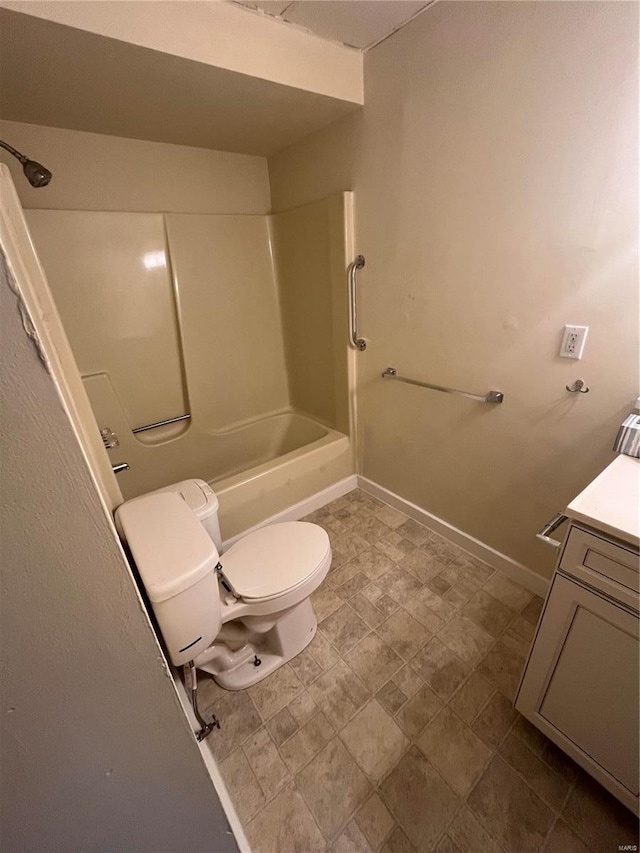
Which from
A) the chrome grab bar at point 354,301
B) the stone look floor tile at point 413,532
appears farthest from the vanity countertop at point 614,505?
the chrome grab bar at point 354,301

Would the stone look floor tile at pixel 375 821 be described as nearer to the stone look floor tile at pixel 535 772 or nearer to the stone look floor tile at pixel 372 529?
the stone look floor tile at pixel 535 772

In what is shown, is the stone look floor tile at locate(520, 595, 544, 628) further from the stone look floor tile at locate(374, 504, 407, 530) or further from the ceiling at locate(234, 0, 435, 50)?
the ceiling at locate(234, 0, 435, 50)

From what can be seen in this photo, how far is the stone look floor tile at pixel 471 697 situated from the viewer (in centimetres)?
115

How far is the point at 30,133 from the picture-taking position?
1604 millimetres

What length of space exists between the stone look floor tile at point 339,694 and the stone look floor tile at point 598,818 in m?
0.60

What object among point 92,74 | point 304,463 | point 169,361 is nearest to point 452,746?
point 304,463

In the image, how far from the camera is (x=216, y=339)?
7.54 feet

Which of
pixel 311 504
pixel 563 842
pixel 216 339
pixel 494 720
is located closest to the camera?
pixel 563 842

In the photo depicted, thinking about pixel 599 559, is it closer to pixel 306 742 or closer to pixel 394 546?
pixel 306 742

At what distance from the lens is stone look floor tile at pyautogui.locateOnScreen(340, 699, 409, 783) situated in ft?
3.42

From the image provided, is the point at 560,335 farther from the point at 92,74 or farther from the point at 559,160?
the point at 92,74

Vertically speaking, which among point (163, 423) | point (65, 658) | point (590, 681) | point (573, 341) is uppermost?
point (573, 341)

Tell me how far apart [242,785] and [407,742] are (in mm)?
511

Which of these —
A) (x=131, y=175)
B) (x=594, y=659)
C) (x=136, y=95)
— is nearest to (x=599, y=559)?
(x=594, y=659)
